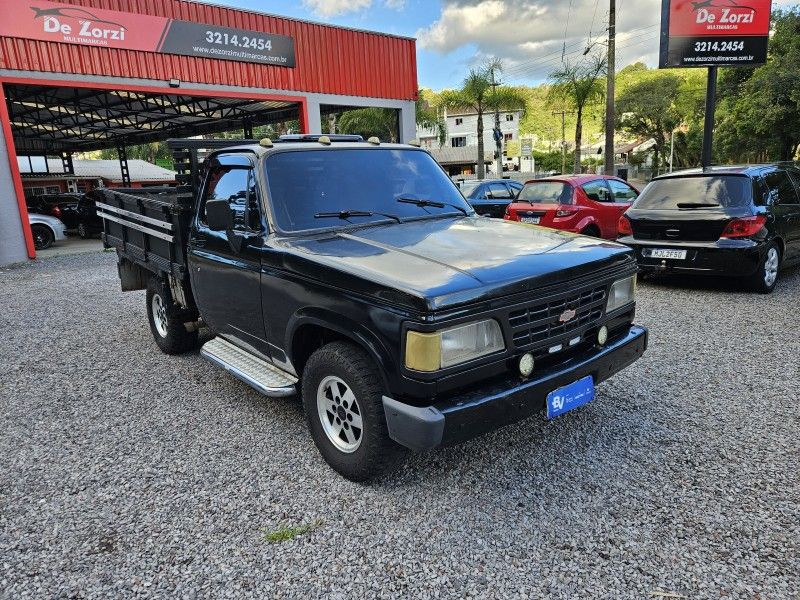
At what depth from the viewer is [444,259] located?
2959 mm

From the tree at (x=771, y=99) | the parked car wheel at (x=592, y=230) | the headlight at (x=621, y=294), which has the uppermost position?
the tree at (x=771, y=99)

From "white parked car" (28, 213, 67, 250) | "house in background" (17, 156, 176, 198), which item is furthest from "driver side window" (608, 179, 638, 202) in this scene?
"house in background" (17, 156, 176, 198)

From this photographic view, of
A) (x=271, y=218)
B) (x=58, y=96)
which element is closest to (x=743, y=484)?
(x=271, y=218)

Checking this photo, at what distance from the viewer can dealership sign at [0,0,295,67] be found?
38.4 ft

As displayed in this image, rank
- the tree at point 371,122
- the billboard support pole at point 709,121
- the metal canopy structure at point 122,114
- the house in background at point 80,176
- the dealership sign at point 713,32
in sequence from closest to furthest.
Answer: the billboard support pole at point 709,121
the dealership sign at point 713,32
the metal canopy structure at point 122,114
the house in background at point 80,176
the tree at point 371,122

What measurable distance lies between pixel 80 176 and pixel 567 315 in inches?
1353

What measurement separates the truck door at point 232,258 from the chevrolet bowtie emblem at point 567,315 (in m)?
1.92

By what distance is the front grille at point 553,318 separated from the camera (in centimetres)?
279

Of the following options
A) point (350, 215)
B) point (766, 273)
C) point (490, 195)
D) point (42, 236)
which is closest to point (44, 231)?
point (42, 236)

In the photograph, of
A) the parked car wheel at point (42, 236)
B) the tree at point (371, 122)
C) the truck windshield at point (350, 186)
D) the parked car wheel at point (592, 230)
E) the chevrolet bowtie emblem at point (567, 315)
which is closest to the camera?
the chevrolet bowtie emblem at point (567, 315)

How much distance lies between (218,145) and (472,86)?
3052 cm

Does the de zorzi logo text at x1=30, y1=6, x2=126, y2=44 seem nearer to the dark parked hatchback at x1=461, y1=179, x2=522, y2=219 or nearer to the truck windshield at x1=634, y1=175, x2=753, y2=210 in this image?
the dark parked hatchback at x1=461, y1=179, x2=522, y2=219

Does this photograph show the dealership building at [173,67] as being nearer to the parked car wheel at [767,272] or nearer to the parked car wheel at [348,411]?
the parked car wheel at [348,411]

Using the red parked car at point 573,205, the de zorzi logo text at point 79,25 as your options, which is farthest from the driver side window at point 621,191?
the de zorzi logo text at point 79,25
